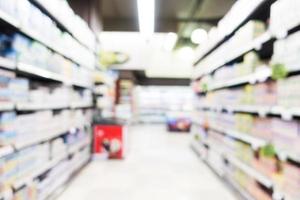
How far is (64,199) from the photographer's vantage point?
10.3ft

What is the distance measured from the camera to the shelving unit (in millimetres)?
2219

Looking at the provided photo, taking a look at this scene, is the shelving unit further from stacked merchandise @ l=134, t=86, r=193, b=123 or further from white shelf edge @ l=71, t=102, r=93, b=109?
stacked merchandise @ l=134, t=86, r=193, b=123

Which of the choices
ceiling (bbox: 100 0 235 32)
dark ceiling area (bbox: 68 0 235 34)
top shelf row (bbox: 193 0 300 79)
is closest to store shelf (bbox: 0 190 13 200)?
top shelf row (bbox: 193 0 300 79)

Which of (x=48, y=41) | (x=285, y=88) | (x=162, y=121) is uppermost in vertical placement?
(x=48, y=41)

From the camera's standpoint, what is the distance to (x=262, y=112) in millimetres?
2666

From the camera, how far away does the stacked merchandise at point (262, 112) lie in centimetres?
218

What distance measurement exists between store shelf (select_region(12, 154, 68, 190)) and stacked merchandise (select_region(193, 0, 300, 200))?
2.02 metres

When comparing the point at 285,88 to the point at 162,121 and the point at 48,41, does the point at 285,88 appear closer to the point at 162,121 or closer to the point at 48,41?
the point at 48,41

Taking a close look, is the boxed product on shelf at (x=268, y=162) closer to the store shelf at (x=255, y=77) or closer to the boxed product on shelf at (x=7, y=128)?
the store shelf at (x=255, y=77)

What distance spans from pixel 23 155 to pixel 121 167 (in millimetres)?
2451

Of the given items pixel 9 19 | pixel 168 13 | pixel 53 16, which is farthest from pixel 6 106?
pixel 168 13

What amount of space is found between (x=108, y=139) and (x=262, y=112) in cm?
320

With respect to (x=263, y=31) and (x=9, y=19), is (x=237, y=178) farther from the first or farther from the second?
(x=9, y=19)

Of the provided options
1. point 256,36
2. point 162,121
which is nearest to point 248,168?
point 256,36
